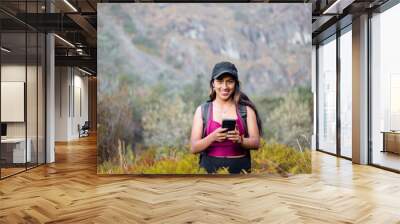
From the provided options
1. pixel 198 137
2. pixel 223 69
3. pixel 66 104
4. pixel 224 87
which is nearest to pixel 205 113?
pixel 198 137

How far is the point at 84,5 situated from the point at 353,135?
21.8 feet

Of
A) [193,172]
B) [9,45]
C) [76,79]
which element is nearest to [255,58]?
[193,172]

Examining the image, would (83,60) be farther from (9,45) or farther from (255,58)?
(255,58)

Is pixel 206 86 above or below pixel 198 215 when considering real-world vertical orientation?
above

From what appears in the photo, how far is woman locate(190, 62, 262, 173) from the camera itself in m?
6.56

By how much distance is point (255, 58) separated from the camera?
675 cm

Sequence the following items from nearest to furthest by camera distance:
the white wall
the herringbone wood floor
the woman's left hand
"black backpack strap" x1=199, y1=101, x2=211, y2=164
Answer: the herringbone wood floor → the woman's left hand → "black backpack strap" x1=199, y1=101, x2=211, y2=164 → the white wall

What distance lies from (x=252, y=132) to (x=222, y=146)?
0.58 meters

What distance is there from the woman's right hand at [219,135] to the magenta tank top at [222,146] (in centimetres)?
5

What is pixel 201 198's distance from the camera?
198 inches

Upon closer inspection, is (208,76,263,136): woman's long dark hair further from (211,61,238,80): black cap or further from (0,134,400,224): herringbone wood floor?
(0,134,400,224): herringbone wood floor

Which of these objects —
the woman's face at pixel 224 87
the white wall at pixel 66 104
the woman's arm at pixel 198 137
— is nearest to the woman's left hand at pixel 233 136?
the woman's arm at pixel 198 137

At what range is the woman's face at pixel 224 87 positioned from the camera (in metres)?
6.63

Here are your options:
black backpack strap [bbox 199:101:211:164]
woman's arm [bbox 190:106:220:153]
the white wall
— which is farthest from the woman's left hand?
the white wall
